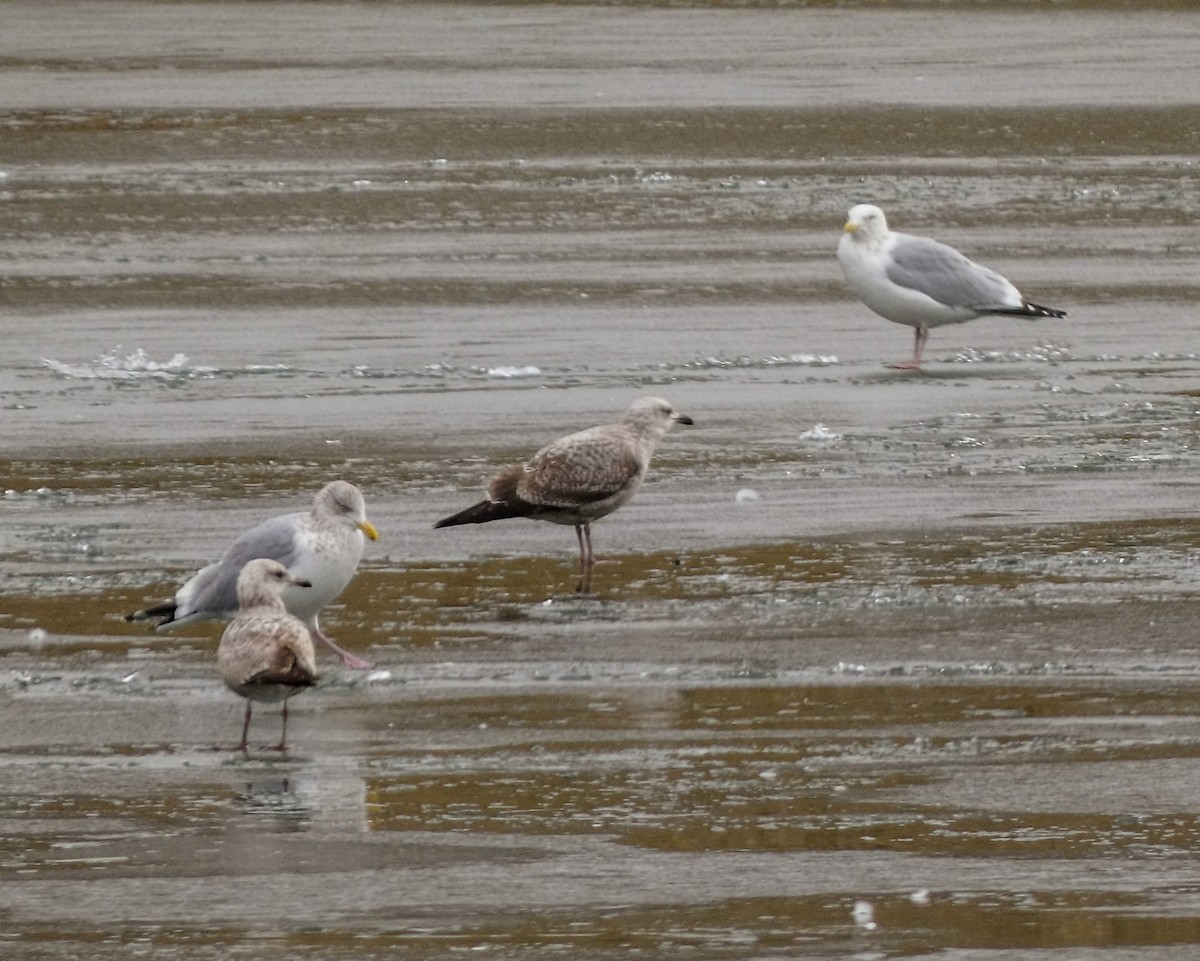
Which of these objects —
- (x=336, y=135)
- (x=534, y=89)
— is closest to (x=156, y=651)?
(x=336, y=135)

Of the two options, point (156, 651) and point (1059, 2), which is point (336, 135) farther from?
point (156, 651)

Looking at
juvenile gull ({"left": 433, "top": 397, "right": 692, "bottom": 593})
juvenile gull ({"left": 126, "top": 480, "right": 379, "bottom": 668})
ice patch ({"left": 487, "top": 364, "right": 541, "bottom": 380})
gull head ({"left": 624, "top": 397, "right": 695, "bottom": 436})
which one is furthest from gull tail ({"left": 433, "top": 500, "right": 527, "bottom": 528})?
ice patch ({"left": 487, "top": 364, "right": 541, "bottom": 380})

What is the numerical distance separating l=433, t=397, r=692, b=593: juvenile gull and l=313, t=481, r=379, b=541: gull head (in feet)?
3.31

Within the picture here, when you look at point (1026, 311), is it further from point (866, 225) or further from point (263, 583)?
point (263, 583)

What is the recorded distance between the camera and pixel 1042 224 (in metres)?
16.5

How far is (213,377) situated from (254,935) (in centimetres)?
715

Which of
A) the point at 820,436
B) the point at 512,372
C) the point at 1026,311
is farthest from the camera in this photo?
the point at 1026,311

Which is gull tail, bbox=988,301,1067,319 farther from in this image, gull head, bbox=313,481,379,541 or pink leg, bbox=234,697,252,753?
pink leg, bbox=234,697,252,753

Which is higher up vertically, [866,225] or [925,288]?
[866,225]

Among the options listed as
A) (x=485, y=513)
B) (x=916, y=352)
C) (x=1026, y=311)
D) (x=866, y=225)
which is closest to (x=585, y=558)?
(x=485, y=513)

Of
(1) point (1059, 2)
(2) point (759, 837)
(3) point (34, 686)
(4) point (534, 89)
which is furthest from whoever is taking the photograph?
(1) point (1059, 2)

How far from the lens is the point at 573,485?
30.2 ft

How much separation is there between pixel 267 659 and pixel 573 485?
95.2 inches

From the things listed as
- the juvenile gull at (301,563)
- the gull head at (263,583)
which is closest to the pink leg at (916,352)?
the juvenile gull at (301,563)
